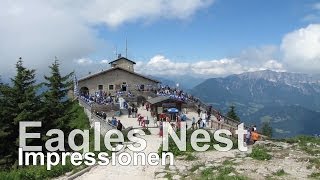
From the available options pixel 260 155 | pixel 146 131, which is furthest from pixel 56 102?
pixel 260 155

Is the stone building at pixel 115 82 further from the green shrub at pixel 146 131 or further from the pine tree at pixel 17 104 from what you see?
the pine tree at pixel 17 104

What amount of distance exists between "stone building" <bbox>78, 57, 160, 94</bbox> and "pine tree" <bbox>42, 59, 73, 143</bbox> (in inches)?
931

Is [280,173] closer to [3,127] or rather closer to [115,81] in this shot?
[3,127]

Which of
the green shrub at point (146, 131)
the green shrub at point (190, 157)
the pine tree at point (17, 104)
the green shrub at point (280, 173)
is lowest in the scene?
the green shrub at point (280, 173)

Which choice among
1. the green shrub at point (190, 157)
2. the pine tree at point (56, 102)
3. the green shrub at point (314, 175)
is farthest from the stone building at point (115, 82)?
the green shrub at point (314, 175)

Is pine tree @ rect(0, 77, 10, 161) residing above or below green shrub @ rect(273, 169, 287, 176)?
above

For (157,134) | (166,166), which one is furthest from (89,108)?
(166,166)

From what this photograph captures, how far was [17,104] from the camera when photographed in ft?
127

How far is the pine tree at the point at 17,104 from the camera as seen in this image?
37594 mm

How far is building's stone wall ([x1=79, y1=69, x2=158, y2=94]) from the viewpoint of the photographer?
233 feet

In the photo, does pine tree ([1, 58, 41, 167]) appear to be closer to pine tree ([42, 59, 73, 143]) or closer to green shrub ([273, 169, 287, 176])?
pine tree ([42, 59, 73, 143])

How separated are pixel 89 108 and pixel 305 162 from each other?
31872 mm

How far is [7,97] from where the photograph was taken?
128 feet

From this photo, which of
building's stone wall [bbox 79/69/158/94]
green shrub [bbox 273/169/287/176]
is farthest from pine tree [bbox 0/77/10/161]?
building's stone wall [bbox 79/69/158/94]
